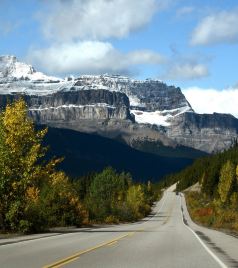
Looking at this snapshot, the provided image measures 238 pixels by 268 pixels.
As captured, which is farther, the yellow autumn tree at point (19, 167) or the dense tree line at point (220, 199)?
the dense tree line at point (220, 199)

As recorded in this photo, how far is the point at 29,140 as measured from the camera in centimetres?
3603

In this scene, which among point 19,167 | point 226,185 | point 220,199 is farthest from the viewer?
point 220,199

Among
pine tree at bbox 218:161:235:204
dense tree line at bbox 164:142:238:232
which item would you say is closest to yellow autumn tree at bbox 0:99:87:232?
dense tree line at bbox 164:142:238:232

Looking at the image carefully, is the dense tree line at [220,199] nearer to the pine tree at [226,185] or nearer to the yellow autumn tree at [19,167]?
the pine tree at [226,185]

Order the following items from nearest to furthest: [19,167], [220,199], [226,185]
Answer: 1. [19,167]
2. [226,185]
3. [220,199]

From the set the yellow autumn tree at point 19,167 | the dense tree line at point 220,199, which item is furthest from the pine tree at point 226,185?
the yellow autumn tree at point 19,167

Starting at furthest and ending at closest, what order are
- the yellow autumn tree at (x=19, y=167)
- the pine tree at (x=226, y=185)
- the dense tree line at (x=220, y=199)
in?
the pine tree at (x=226, y=185) < the dense tree line at (x=220, y=199) < the yellow autumn tree at (x=19, y=167)

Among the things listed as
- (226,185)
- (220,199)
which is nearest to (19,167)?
(226,185)

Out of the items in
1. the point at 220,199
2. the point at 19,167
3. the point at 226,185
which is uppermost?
the point at 19,167

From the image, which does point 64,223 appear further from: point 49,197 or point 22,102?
point 22,102

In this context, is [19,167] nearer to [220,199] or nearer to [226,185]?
[226,185]

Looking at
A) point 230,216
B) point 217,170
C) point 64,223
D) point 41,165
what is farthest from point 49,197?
point 217,170

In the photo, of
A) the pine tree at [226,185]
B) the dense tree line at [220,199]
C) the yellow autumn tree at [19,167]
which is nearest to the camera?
the yellow autumn tree at [19,167]

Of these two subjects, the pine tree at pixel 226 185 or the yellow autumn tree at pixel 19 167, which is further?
the pine tree at pixel 226 185
